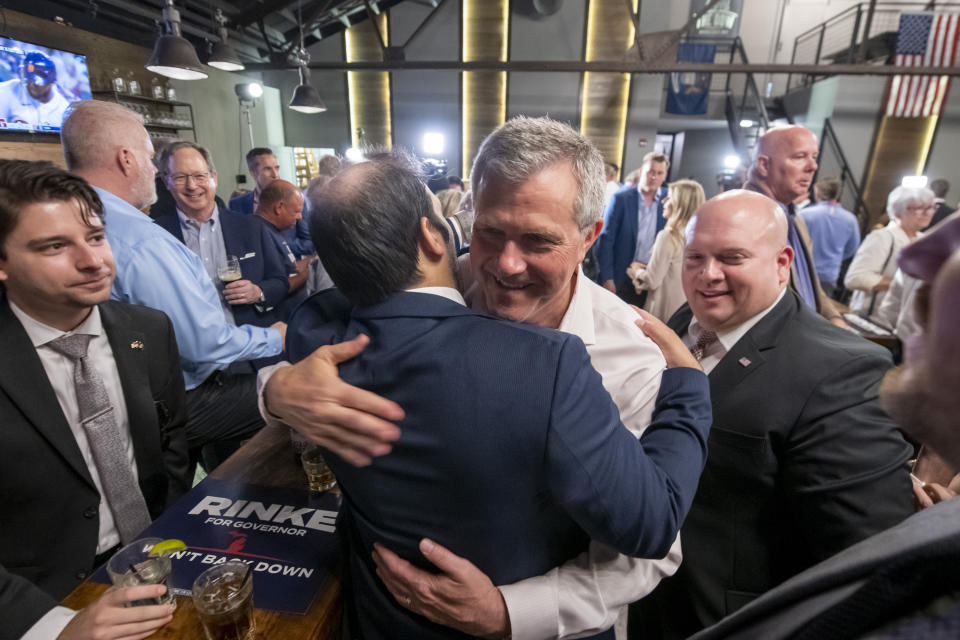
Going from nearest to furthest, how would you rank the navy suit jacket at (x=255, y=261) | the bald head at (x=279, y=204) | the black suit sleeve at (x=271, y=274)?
the navy suit jacket at (x=255, y=261) → the black suit sleeve at (x=271, y=274) → the bald head at (x=279, y=204)

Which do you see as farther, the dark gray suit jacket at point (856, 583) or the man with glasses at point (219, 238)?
the man with glasses at point (219, 238)

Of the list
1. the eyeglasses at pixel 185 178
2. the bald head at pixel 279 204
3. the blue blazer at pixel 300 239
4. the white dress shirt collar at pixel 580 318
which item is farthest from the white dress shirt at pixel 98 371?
the blue blazer at pixel 300 239

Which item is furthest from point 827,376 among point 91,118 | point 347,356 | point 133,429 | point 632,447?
point 91,118

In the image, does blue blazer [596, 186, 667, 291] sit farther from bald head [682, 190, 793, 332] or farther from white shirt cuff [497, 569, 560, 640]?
white shirt cuff [497, 569, 560, 640]

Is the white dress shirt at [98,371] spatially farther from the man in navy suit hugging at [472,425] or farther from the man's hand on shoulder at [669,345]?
the man's hand on shoulder at [669,345]

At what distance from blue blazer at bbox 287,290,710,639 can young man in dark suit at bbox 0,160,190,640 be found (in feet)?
3.24

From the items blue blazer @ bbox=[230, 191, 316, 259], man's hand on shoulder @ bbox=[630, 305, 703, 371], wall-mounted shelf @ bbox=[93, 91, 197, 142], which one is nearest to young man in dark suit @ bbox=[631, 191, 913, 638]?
man's hand on shoulder @ bbox=[630, 305, 703, 371]

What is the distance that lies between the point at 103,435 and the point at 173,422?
1.11 feet

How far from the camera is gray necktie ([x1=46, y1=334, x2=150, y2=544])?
147cm

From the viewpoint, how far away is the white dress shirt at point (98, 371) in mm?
1452

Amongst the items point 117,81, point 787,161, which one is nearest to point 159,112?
point 117,81

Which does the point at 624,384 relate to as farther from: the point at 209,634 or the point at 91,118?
the point at 91,118

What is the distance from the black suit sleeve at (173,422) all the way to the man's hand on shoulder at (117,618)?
0.86 metres

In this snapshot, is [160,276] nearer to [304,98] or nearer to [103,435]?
[103,435]
